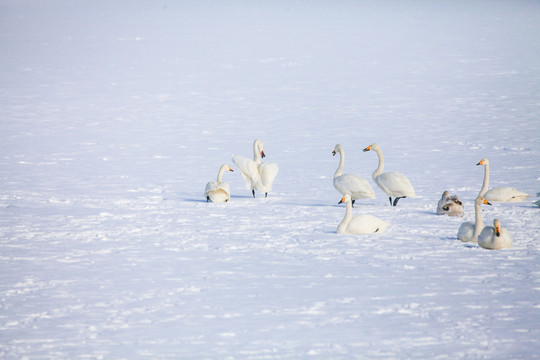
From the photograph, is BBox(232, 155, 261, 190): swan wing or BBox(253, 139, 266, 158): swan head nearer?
BBox(232, 155, 261, 190): swan wing

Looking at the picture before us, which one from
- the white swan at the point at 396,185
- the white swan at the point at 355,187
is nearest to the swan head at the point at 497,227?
the white swan at the point at 396,185

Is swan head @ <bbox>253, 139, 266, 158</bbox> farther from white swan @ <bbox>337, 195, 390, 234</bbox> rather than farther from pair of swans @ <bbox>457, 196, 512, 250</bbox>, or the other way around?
pair of swans @ <bbox>457, 196, 512, 250</bbox>

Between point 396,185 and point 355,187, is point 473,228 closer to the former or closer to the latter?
point 396,185

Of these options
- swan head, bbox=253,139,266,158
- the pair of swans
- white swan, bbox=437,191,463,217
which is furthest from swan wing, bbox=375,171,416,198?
swan head, bbox=253,139,266,158

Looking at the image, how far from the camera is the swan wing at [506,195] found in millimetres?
10062

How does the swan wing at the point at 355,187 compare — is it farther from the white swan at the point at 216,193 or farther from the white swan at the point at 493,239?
the white swan at the point at 493,239

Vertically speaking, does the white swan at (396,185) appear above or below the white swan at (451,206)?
above

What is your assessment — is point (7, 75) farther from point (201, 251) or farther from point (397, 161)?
point (201, 251)

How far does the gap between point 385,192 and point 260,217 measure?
1.50 m

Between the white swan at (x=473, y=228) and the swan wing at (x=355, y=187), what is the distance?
5.02 feet

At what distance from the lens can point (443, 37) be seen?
37.7 m

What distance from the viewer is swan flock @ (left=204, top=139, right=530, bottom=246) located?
829cm

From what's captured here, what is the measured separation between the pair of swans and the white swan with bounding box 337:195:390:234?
826 mm

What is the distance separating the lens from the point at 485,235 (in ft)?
27.0
